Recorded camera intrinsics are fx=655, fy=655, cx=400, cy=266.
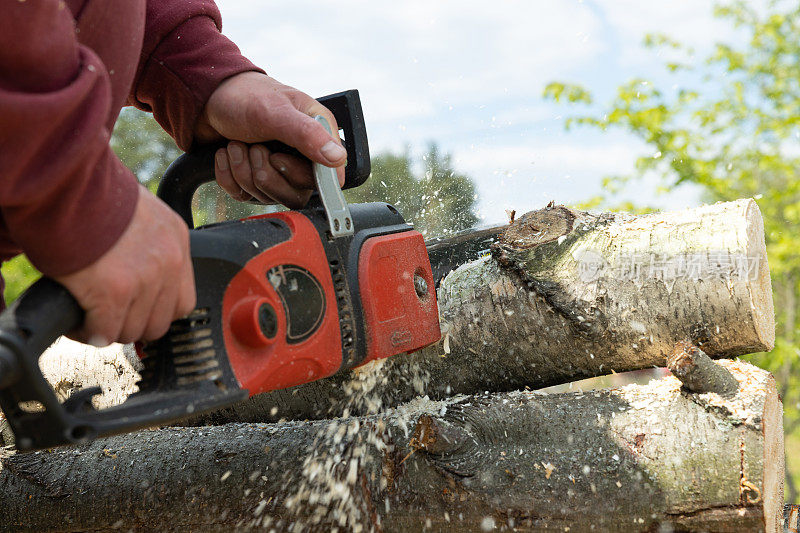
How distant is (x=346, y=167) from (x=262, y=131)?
0.88ft

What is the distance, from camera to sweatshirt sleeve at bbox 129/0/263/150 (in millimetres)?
1991

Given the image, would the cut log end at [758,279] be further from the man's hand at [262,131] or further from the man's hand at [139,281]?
the man's hand at [139,281]

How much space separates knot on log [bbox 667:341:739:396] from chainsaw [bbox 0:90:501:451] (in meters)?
0.70

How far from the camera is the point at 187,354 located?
1.39 m

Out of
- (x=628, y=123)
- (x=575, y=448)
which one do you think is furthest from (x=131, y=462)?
(x=628, y=123)

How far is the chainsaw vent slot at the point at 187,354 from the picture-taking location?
1374mm

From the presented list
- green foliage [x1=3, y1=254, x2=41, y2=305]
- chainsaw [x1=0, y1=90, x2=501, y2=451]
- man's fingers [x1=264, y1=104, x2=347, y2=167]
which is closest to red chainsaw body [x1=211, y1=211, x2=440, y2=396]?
chainsaw [x1=0, y1=90, x2=501, y2=451]

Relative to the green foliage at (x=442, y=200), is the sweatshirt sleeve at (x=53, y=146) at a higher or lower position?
higher

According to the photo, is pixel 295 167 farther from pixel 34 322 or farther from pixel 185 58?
pixel 34 322

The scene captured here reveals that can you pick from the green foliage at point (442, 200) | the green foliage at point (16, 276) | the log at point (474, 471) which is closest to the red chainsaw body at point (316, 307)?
the log at point (474, 471)

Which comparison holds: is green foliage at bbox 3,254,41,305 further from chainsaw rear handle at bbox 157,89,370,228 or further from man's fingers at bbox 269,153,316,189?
man's fingers at bbox 269,153,316,189

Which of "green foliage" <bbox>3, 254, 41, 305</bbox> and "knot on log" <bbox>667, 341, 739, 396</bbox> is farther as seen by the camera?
"green foliage" <bbox>3, 254, 41, 305</bbox>

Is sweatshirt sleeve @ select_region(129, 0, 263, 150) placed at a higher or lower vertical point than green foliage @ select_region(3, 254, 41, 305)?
higher

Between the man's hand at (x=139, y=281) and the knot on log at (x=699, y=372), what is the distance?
1.23 m
